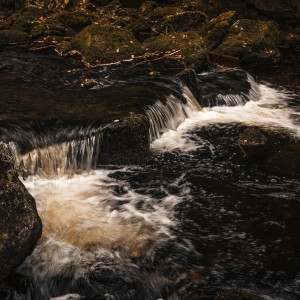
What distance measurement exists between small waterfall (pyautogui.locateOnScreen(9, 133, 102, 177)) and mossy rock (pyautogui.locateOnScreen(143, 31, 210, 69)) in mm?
5330

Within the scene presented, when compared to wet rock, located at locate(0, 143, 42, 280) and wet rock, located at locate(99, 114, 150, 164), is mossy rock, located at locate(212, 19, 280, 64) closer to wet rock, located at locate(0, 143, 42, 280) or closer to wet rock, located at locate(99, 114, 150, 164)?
wet rock, located at locate(99, 114, 150, 164)

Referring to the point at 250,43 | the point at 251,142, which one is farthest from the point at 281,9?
the point at 251,142

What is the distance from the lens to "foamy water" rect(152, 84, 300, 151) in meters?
8.75

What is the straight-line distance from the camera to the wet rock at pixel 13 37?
1398 centimetres

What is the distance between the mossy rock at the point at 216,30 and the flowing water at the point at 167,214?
18.5 ft

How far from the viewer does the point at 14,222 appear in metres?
4.68

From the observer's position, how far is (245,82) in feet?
38.9

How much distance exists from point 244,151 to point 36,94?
4327 mm

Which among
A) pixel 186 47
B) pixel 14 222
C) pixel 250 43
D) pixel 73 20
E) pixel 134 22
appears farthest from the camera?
pixel 73 20

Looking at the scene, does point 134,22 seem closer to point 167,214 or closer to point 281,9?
point 281,9

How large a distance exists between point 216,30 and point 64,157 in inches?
353

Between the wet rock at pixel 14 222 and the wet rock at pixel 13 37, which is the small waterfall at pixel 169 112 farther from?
the wet rock at pixel 13 37

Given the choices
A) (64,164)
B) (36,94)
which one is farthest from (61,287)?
(36,94)

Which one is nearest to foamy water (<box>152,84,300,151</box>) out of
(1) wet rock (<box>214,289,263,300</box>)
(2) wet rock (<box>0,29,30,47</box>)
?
(1) wet rock (<box>214,289,263,300</box>)
